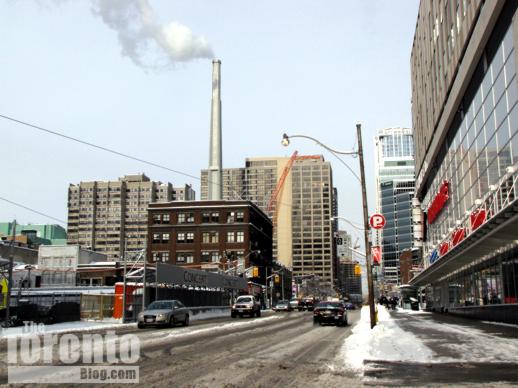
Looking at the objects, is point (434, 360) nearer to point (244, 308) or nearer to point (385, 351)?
point (385, 351)

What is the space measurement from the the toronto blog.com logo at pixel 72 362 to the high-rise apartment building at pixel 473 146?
540 inches

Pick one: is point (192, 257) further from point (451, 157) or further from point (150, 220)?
point (451, 157)

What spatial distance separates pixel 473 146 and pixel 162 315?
23511 millimetres

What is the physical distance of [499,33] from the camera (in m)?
29.4

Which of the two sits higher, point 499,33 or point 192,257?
point 499,33

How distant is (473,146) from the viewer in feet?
122

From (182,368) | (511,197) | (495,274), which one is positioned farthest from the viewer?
(495,274)

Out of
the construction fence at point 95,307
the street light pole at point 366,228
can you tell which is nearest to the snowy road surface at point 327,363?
the street light pole at point 366,228

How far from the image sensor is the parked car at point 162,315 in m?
28.0

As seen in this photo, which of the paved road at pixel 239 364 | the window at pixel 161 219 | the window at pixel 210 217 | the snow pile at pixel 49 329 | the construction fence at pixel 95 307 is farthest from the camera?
the window at pixel 161 219

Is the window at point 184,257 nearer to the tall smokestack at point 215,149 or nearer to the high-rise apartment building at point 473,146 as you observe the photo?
the tall smokestack at point 215,149

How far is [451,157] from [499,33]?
59.5 ft

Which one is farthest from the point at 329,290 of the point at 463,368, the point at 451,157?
the point at 463,368

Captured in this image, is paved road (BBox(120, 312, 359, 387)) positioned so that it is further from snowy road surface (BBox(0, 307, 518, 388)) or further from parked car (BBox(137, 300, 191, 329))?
parked car (BBox(137, 300, 191, 329))
